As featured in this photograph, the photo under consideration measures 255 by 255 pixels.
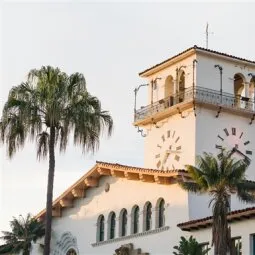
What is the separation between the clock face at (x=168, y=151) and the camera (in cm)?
5488

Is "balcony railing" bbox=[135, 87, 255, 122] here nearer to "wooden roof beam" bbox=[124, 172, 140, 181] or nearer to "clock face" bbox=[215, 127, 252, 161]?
"clock face" bbox=[215, 127, 252, 161]

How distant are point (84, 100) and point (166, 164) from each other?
14.9m

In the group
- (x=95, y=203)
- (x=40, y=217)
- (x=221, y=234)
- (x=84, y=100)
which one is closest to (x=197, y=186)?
(x=221, y=234)

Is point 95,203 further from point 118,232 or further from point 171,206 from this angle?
point 171,206

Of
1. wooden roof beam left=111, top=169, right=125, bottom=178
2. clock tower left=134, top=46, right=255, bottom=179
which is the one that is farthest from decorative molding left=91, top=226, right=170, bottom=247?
clock tower left=134, top=46, right=255, bottom=179

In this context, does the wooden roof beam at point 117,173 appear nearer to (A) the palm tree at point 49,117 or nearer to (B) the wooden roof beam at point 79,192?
(B) the wooden roof beam at point 79,192

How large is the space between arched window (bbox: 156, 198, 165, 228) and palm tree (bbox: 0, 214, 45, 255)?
1063 centimetres

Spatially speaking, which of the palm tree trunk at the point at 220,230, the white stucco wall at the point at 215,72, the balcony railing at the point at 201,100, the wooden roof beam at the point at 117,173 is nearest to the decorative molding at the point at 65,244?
the wooden roof beam at the point at 117,173

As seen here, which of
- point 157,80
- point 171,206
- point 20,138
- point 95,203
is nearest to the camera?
point 20,138

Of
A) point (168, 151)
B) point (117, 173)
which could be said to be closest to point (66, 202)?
point (117, 173)

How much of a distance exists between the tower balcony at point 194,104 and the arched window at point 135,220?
7.70 meters

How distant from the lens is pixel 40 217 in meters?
57.2

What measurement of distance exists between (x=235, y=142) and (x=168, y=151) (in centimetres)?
394

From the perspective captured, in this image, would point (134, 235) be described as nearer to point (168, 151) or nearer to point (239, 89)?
point (168, 151)
